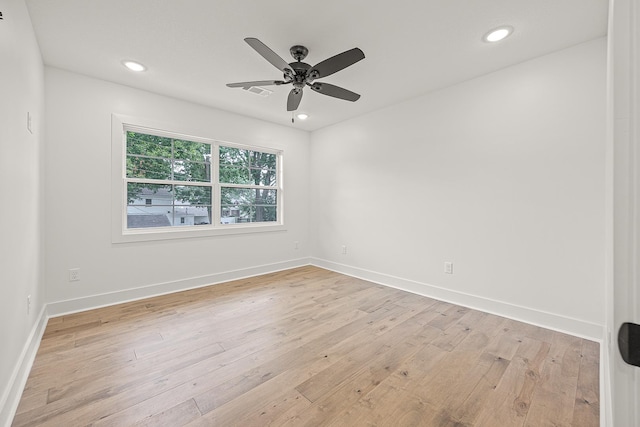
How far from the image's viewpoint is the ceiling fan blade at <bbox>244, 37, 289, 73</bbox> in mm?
1922

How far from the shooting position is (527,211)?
107 inches

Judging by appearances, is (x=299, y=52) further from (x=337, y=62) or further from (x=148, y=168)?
(x=148, y=168)

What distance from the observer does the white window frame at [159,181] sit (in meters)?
3.21

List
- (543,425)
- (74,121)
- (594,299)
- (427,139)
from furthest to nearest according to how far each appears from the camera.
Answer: (427,139) < (74,121) < (594,299) < (543,425)

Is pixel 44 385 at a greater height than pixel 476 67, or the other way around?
pixel 476 67

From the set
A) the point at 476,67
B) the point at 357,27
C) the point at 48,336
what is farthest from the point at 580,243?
the point at 48,336

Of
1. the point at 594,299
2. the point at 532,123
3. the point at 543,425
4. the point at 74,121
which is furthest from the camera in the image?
the point at 74,121

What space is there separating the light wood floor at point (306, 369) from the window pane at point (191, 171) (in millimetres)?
1746

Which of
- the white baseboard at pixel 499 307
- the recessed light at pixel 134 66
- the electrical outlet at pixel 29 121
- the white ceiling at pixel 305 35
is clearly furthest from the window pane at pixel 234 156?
the white baseboard at pixel 499 307

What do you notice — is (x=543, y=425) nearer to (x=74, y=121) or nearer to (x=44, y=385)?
(x=44, y=385)

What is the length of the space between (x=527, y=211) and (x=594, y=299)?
912 millimetres

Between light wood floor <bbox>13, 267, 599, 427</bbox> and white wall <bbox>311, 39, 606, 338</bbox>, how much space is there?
406mm

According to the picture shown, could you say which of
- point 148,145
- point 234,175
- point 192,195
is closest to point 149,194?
point 192,195

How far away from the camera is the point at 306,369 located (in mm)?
1970
